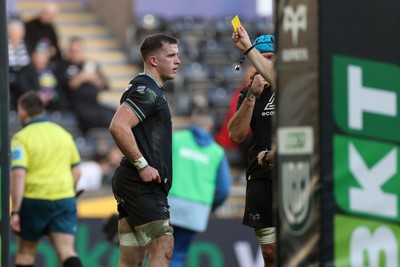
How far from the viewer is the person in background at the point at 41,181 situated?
1091 centimetres

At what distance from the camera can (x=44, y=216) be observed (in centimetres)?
A: 1102

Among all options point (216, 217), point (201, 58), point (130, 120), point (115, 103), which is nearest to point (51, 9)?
point (115, 103)

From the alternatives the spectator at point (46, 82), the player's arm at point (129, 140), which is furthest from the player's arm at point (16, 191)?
the spectator at point (46, 82)

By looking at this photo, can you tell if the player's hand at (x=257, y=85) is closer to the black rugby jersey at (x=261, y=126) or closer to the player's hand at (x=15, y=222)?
the black rugby jersey at (x=261, y=126)

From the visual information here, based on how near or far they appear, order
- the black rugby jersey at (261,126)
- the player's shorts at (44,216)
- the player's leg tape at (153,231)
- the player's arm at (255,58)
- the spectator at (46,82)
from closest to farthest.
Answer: the player's arm at (255,58) → the player's leg tape at (153,231) → the black rugby jersey at (261,126) → the player's shorts at (44,216) → the spectator at (46,82)

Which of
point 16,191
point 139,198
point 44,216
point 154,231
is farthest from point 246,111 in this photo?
point 44,216

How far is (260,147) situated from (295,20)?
2.76 meters

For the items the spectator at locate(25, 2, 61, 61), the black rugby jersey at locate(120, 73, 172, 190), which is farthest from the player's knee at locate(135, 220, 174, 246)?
the spectator at locate(25, 2, 61, 61)

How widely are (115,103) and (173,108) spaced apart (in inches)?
44.5

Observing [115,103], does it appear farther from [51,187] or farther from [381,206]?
[381,206]

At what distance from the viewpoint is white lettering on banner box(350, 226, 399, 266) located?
588 centimetres

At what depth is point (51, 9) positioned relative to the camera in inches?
750

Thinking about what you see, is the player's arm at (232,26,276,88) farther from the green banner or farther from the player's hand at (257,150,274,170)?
the green banner

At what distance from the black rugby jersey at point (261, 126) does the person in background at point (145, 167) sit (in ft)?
2.27
